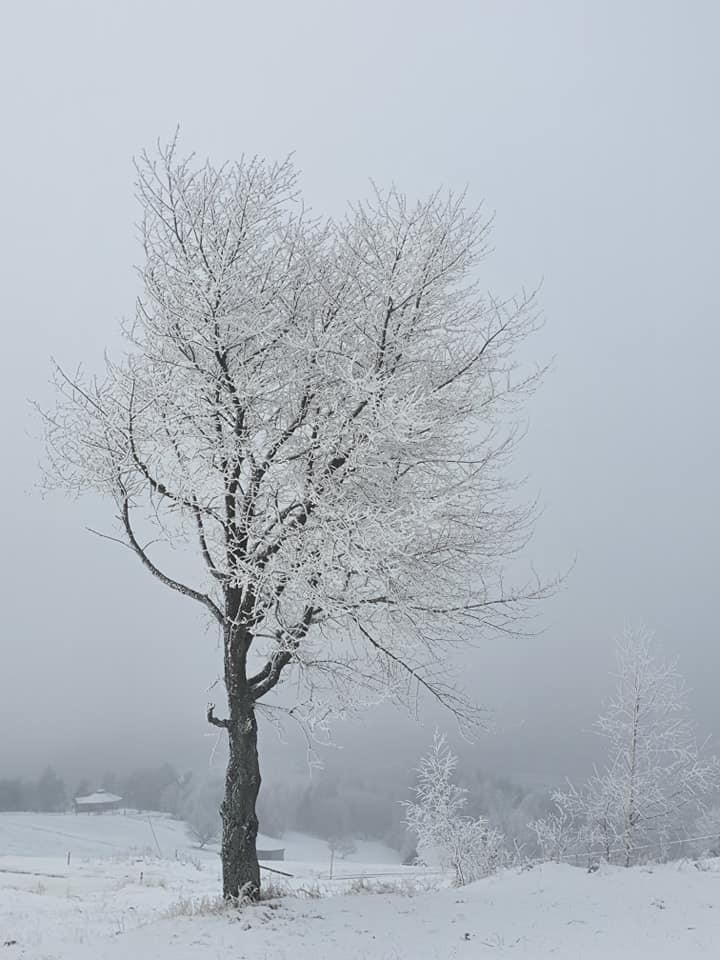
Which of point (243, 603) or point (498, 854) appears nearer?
point (243, 603)

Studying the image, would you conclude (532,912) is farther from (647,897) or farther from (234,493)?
(234,493)

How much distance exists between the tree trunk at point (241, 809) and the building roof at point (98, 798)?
126 m

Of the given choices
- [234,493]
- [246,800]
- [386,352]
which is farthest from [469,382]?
[246,800]

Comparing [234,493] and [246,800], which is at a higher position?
[234,493]

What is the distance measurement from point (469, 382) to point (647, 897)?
8.01 meters

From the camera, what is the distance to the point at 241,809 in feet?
39.8

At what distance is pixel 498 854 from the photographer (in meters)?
24.9

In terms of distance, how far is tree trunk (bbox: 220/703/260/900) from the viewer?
11846 millimetres

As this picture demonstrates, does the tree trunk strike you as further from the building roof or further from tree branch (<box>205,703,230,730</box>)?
the building roof

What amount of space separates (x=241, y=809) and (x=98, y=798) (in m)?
129

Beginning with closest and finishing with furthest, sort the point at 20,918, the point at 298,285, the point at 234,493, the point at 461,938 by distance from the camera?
the point at 461,938 → the point at 234,493 → the point at 298,285 → the point at 20,918

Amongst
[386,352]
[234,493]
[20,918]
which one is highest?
[386,352]

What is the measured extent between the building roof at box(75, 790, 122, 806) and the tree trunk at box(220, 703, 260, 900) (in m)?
126

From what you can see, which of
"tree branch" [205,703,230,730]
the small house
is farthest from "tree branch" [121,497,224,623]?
the small house
